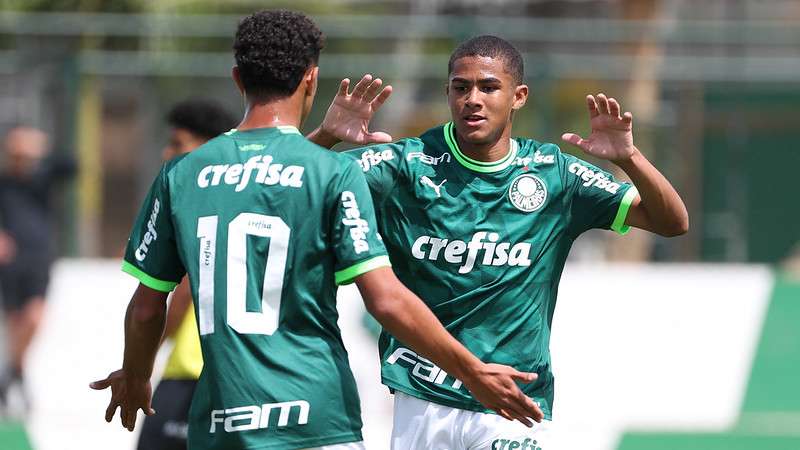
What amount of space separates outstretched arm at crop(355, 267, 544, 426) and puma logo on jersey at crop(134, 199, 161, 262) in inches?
25.1

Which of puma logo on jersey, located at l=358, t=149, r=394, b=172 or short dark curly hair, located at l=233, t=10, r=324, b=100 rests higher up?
short dark curly hair, located at l=233, t=10, r=324, b=100

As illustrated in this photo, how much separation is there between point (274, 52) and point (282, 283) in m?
0.66

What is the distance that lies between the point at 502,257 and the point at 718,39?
28.9 ft

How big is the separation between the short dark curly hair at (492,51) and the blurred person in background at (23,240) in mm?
6719

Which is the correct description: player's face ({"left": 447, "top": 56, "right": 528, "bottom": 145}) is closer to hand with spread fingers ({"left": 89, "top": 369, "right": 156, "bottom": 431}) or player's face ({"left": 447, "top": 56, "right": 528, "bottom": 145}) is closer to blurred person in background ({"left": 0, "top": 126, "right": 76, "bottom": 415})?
hand with spread fingers ({"left": 89, "top": 369, "right": 156, "bottom": 431})

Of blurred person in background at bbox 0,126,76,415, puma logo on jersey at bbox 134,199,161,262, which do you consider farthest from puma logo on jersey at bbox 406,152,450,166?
blurred person in background at bbox 0,126,76,415

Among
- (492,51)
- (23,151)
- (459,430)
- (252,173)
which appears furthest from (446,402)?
(23,151)

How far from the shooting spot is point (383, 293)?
3617 mm

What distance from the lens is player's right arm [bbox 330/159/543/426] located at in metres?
3.61

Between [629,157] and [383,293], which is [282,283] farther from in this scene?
[629,157]

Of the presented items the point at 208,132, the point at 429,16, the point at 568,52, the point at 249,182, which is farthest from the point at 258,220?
the point at 429,16

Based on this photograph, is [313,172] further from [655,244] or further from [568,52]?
[655,244]

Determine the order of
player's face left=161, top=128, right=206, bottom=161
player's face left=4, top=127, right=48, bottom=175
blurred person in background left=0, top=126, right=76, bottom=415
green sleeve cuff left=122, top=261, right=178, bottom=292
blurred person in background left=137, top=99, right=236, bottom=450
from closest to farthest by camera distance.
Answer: green sleeve cuff left=122, top=261, right=178, bottom=292
blurred person in background left=137, top=99, right=236, bottom=450
player's face left=161, top=128, right=206, bottom=161
blurred person in background left=0, top=126, right=76, bottom=415
player's face left=4, top=127, right=48, bottom=175

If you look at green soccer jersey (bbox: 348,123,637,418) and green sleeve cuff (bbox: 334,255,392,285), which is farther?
green soccer jersey (bbox: 348,123,637,418)
